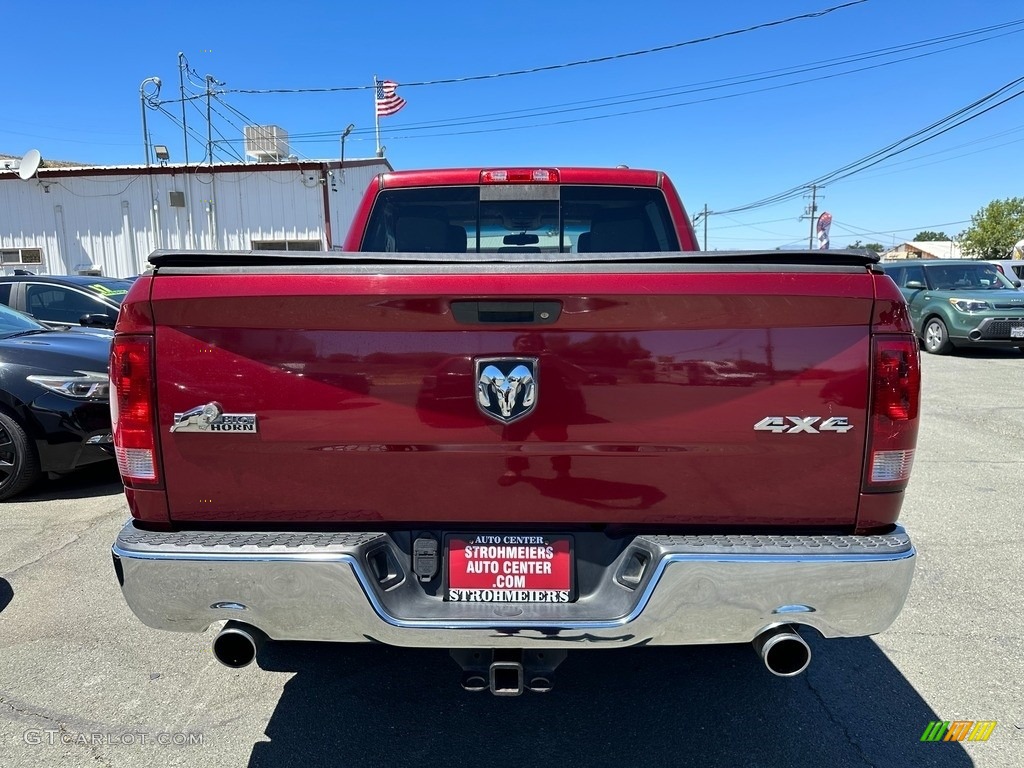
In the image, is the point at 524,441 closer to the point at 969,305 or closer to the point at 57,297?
the point at 57,297

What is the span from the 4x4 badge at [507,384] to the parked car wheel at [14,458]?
4.40m

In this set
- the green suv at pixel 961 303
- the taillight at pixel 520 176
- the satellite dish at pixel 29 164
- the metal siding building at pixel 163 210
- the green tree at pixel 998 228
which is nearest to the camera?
the taillight at pixel 520 176

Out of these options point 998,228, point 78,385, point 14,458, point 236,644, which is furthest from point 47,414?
point 998,228

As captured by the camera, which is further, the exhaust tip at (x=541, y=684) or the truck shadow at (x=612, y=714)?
the truck shadow at (x=612, y=714)

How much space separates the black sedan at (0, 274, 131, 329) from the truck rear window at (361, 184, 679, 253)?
18.8 ft

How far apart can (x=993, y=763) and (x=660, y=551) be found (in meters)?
1.51

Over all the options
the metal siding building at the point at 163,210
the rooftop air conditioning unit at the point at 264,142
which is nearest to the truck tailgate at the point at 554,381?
the metal siding building at the point at 163,210

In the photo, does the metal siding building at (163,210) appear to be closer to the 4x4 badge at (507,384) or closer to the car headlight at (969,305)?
the car headlight at (969,305)

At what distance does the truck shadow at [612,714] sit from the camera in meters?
2.27

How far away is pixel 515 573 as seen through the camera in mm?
1973

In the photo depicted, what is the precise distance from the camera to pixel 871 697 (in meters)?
2.58

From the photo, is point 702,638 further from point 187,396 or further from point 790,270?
point 187,396

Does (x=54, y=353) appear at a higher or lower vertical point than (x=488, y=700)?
higher

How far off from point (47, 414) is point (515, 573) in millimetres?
4275
